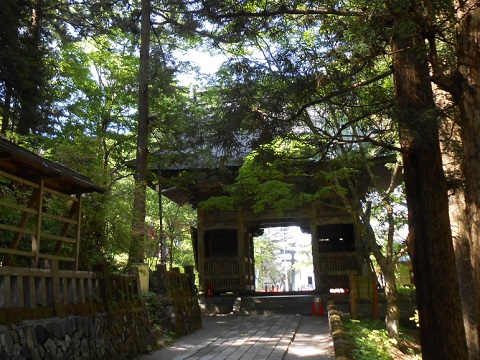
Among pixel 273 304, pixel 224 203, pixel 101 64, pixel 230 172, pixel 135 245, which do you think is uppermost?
pixel 101 64

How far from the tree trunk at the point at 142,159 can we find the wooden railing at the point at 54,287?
2.29 metres

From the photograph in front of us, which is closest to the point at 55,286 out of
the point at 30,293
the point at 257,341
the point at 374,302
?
the point at 30,293

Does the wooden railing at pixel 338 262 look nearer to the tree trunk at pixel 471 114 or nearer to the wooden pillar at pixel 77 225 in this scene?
the wooden pillar at pixel 77 225

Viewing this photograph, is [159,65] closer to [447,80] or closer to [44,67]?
[44,67]

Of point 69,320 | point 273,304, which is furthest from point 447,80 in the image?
point 273,304

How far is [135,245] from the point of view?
1055cm

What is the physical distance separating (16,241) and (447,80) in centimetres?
611

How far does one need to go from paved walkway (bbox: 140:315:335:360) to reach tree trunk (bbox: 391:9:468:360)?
2322mm

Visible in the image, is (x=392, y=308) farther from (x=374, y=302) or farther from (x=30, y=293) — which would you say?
(x=30, y=293)

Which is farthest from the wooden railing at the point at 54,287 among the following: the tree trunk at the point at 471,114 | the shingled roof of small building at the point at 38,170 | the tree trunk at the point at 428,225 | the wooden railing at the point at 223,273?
the wooden railing at the point at 223,273

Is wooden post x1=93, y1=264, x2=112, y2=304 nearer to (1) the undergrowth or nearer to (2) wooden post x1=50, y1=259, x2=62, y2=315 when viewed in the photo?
(2) wooden post x1=50, y1=259, x2=62, y2=315

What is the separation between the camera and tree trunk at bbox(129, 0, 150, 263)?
35.4 feet

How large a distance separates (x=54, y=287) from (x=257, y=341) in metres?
4.67

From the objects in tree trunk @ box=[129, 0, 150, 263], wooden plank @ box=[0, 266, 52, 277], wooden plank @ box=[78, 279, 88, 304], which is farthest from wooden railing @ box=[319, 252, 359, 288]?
wooden plank @ box=[0, 266, 52, 277]
